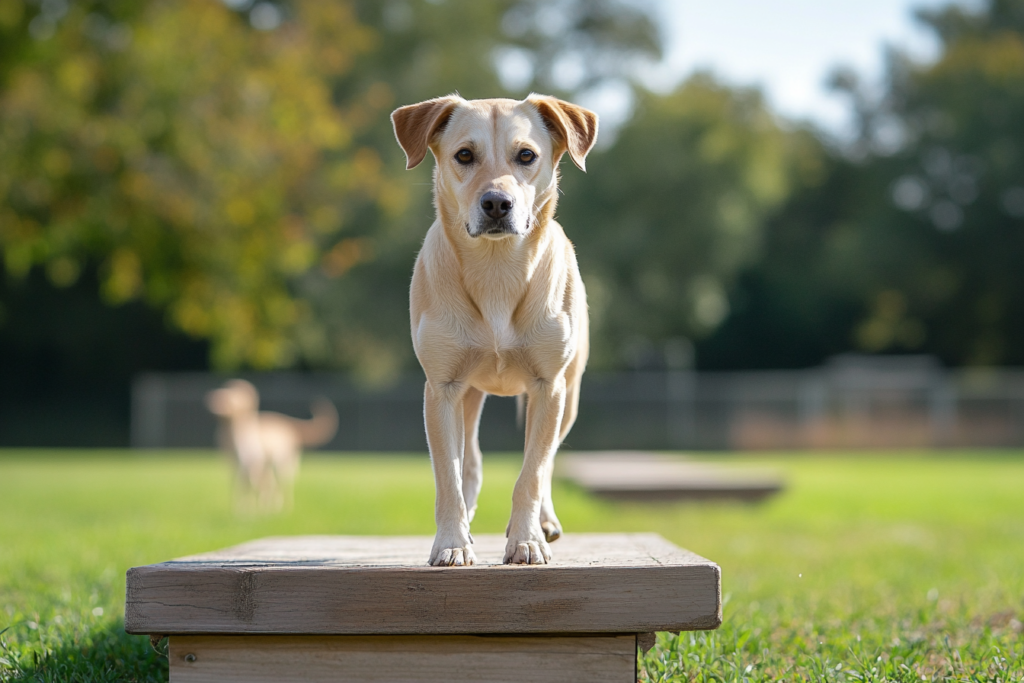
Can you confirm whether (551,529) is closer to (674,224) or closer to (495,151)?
(495,151)

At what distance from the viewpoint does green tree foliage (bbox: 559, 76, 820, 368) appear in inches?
1217

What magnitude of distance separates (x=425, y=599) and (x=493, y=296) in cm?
103

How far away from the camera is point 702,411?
98.8ft

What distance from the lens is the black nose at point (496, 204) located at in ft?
10.6

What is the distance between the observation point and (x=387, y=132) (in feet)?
92.9

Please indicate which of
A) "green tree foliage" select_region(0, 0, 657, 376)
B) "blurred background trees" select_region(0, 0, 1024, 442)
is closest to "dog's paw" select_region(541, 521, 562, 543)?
"green tree foliage" select_region(0, 0, 657, 376)

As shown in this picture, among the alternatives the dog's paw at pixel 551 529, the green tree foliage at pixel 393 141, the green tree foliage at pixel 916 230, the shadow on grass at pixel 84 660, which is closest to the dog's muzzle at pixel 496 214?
the dog's paw at pixel 551 529

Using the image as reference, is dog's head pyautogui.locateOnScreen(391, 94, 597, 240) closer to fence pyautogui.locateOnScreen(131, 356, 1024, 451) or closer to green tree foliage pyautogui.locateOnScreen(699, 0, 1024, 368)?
fence pyautogui.locateOnScreen(131, 356, 1024, 451)

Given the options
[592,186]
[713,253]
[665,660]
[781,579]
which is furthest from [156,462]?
[665,660]

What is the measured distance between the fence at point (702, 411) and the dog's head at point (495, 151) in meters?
25.9

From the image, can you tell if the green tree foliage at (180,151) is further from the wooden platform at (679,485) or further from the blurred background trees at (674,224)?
the wooden platform at (679,485)

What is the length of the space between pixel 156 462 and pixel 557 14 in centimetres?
1913

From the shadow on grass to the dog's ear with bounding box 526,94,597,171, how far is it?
2.46 meters

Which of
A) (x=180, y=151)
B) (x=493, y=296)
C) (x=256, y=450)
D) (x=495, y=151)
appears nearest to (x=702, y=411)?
(x=180, y=151)
